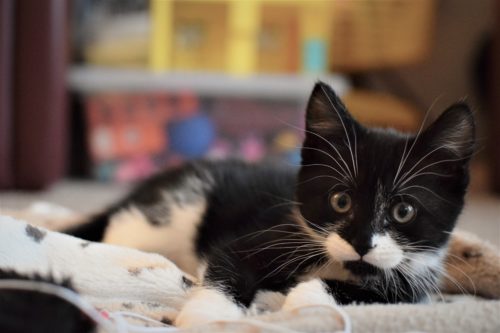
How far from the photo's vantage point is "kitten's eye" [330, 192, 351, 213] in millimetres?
1009

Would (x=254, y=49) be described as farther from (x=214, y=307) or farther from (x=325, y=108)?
(x=214, y=307)

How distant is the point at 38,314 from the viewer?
2.46ft

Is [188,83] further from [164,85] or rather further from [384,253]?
[384,253]

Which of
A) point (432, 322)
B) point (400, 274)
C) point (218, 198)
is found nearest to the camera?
point (432, 322)

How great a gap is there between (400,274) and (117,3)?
1.99 meters

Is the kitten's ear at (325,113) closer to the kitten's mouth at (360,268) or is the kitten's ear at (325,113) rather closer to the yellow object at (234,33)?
the kitten's mouth at (360,268)

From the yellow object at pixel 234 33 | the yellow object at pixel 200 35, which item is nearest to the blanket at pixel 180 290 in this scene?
the yellow object at pixel 234 33

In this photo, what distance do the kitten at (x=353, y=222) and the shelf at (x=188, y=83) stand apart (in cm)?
138

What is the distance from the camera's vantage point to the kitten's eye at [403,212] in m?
0.98

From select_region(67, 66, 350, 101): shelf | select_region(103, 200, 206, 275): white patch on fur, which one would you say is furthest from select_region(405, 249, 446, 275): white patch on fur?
select_region(67, 66, 350, 101): shelf

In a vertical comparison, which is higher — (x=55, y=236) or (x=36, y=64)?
(x=36, y=64)

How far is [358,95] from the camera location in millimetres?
3469

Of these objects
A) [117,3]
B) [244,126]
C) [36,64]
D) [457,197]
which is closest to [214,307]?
[457,197]

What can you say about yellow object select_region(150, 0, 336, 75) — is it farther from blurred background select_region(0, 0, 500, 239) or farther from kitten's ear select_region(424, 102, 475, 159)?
kitten's ear select_region(424, 102, 475, 159)
